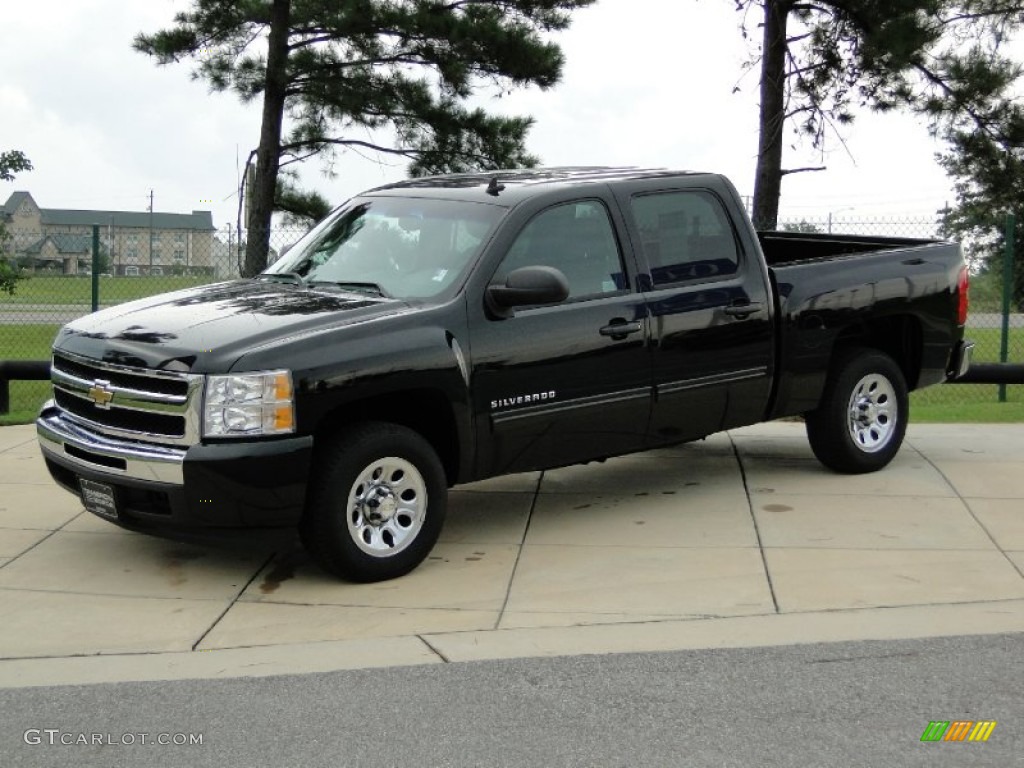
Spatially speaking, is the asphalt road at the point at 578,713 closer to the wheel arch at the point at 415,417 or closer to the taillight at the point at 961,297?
the wheel arch at the point at 415,417

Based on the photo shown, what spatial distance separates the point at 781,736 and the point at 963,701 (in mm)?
836

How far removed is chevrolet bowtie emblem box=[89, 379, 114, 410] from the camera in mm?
7012

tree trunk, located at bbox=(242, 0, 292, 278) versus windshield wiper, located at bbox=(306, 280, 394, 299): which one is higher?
tree trunk, located at bbox=(242, 0, 292, 278)

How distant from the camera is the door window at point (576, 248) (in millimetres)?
7789

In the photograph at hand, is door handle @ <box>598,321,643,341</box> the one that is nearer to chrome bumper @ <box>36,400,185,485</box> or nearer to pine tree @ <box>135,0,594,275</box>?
chrome bumper @ <box>36,400,185,485</box>

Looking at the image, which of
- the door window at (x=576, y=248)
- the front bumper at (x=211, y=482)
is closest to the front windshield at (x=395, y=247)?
the door window at (x=576, y=248)

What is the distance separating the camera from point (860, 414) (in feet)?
31.1

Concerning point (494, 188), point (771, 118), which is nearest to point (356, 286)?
point (494, 188)

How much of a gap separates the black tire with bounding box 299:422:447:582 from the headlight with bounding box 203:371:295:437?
351 mm

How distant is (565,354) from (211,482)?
2.09m

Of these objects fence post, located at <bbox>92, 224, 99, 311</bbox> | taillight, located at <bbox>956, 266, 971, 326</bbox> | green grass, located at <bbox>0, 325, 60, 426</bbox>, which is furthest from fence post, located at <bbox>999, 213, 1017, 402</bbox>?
green grass, located at <bbox>0, 325, 60, 426</bbox>

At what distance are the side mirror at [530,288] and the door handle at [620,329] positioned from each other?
53 centimetres

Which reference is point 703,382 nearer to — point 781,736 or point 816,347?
point 816,347

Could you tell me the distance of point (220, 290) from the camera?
26.2 feet
